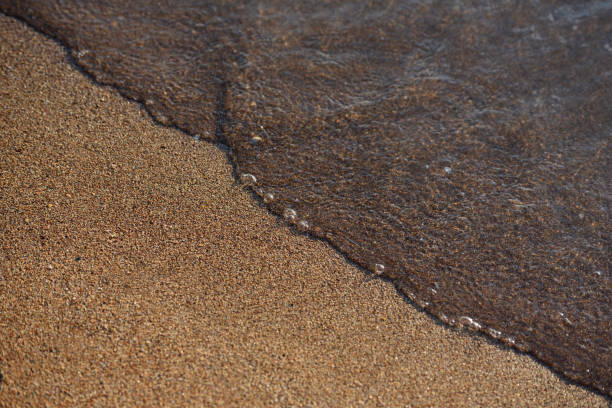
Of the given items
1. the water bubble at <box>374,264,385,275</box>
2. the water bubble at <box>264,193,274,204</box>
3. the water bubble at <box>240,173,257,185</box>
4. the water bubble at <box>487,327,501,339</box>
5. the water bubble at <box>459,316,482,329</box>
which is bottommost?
the water bubble at <box>487,327,501,339</box>

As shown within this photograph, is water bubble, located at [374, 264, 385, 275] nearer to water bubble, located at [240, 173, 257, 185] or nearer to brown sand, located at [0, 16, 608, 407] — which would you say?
brown sand, located at [0, 16, 608, 407]

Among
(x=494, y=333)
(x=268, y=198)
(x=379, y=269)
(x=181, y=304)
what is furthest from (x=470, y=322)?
(x=181, y=304)

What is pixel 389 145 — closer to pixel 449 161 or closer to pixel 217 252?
pixel 449 161

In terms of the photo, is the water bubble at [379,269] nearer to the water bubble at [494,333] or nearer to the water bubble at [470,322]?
the water bubble at [470,322]

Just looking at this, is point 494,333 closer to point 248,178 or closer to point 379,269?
point 379,269

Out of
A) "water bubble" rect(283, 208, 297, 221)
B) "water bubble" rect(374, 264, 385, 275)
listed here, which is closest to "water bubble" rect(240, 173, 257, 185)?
"water bubble" rect(283, 208, 297, 221)

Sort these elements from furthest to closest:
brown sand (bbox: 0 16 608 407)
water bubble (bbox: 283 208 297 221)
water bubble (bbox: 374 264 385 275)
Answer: water bubble (bbox: 283 208 297 221) → water bubble (bbox: 374 264 385 275) → brown sand (bbox: 0 16 608 407)

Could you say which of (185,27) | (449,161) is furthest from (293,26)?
(449,161)

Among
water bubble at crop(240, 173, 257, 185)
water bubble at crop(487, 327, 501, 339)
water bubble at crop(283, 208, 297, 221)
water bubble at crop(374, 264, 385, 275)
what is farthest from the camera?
water bubble at crop(240, 173, 257, 185)
